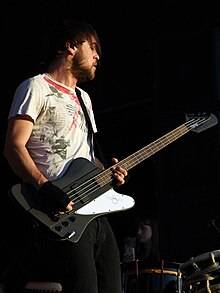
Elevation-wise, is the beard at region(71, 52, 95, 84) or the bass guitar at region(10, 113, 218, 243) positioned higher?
the beard at region(71, 52, 95, 84)

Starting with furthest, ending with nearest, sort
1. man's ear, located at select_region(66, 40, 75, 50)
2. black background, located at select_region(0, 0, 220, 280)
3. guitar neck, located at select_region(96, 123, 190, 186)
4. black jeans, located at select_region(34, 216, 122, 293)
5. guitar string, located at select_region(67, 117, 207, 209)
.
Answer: black background, located at select_region(0, 0, 220, 280) < man's ear, located at select_region(66, 40, 75, 50) < guitar neck, located at select_region(96, 123, 190, 186) < guitar string, located at select_region(67, 117, 207, 209) < black jeans, located at select_region(34, 216, 122, 293)

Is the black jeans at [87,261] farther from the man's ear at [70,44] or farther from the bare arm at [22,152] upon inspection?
the man's ear at [70,44]

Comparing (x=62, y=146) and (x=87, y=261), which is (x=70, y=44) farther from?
(x=87, y=261)

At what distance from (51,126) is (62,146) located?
0.34 ft

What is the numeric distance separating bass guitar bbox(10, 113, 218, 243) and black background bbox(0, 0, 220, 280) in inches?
85.7

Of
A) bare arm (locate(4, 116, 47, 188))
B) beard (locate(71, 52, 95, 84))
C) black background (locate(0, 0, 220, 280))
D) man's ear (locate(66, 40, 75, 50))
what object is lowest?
black background (locate(0, 0, 220, 280))

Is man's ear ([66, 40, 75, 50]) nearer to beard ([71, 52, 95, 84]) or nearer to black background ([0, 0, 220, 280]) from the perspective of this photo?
beard ([71, 52, 95, 84])

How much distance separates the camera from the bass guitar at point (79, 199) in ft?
8.80

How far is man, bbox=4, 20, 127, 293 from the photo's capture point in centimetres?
266

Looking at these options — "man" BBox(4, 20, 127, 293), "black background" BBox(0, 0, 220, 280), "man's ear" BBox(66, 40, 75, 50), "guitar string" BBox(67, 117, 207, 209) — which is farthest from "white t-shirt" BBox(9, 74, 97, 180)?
"black background" BBox(0, 0, 220, 280)

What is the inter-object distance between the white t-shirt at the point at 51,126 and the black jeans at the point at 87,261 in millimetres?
300

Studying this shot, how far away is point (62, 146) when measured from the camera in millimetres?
2889

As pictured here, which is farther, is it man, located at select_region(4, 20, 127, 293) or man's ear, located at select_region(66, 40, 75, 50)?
man's ear, located at select_region(66, 40, 75, 50)

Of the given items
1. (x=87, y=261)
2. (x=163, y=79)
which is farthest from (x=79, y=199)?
(x=163, y=79)
